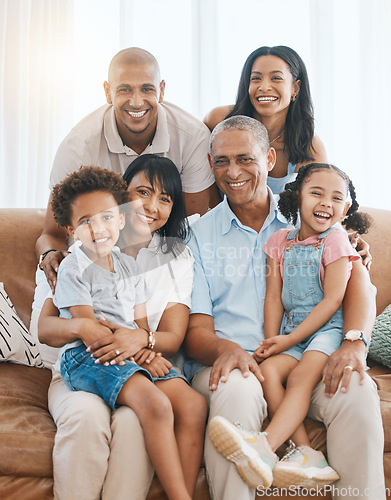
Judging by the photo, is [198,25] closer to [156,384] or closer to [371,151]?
[371,151]

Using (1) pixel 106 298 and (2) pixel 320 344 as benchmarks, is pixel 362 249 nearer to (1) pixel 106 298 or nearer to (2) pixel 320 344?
(2) pixel 320 344

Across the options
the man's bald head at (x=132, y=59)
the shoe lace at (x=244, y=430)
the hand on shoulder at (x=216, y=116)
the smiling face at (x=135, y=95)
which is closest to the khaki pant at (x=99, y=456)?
the shoe lace at (x=244, y=430)

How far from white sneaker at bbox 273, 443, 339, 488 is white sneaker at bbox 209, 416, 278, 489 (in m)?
0.03

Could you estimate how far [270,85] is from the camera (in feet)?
6.77

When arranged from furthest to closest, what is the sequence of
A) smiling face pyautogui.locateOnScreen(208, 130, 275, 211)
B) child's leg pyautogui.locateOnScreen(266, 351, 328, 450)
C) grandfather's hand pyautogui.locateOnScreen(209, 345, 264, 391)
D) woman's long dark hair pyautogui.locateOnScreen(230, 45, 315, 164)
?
woman's long dark hair pyautogui.locateOnScreen(230, 45, 315, 164) → smiling face pyautogui.locateOnScreen(208, 130, 275, 211) → grandfather's hand pyautogui.locateOnScreen(209, 345, 264, 391) → child's leg pyautogui.locateOnScreen(266, 351, 328, 450)

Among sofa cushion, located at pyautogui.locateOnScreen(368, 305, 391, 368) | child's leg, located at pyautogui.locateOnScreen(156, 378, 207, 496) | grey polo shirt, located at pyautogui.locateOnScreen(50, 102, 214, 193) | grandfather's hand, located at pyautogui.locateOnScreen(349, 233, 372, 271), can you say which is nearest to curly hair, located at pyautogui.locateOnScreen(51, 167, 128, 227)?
grey polo shirt, located at pyautogui.locateOnScreen(50, 102, 214, 193)

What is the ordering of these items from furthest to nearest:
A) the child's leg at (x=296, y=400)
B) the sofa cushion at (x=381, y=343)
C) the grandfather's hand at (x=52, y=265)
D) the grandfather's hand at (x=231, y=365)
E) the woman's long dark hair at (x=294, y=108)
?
the woman's long dark hair at (x=294, y=108) → the sofa cushion at (x=381, y=343) → the grandfather's hand at (x=52, y=265) → the grandfather's hand at (x=231, y=365) → the child's leg at (x=296, y=400)

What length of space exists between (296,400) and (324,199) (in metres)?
0.59

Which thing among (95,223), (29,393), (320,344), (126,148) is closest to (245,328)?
(320,344)

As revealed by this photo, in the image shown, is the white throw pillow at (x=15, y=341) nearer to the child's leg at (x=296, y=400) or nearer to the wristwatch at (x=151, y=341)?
the wristwatch at (x=151, y=341)

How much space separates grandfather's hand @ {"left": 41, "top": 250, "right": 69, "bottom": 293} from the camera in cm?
160

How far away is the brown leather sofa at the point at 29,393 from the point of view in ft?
4.44

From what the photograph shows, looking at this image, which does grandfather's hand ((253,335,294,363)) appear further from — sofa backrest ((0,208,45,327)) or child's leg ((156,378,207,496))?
sofa backrest ((0,208,45,327))

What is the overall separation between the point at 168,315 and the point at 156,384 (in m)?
0.23
